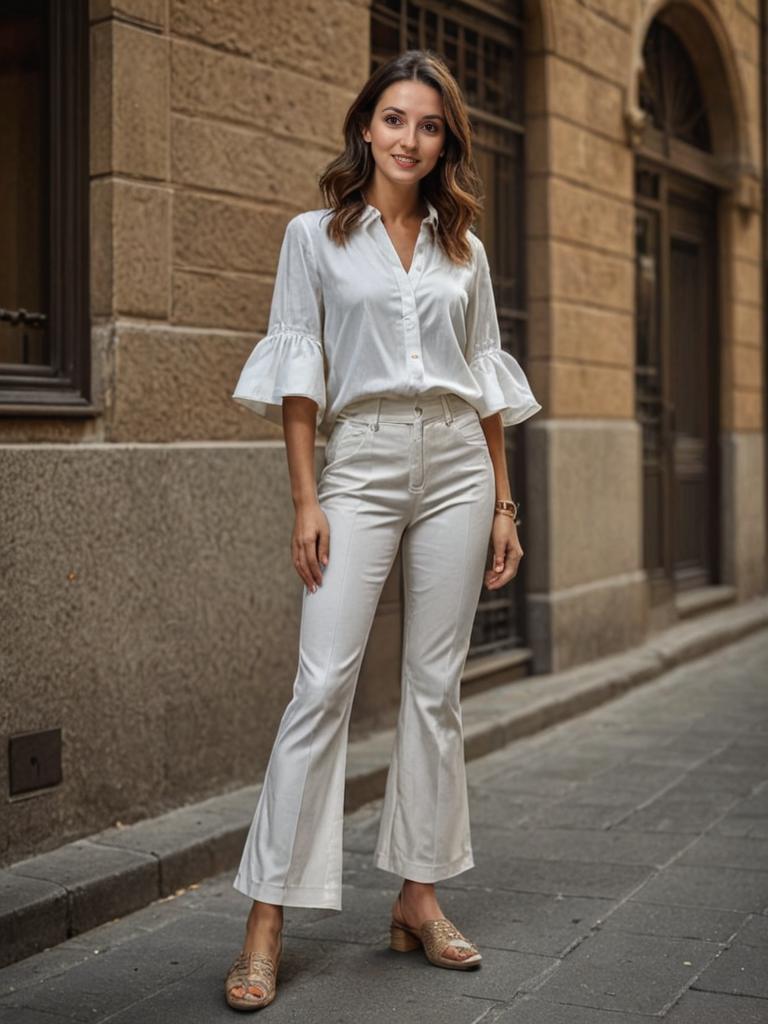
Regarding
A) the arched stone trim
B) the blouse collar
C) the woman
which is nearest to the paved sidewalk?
the woman

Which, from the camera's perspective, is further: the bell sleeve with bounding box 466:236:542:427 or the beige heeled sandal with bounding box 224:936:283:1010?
the bell sleeve with bounding box 466:236:542:427

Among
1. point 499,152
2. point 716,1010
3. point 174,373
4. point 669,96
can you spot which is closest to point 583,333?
point 499,152

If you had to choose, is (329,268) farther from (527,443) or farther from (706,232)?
(706,232)

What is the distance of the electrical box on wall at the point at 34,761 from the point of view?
4426mm

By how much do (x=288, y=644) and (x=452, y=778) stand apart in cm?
196

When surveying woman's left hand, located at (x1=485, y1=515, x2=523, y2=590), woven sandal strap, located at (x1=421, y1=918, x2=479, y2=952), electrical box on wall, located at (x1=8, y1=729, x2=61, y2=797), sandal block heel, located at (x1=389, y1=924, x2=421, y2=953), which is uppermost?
woman's left hand, located at (x1=485, y1=515, x2=523, y2=590)

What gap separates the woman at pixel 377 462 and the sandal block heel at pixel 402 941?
0.56ft

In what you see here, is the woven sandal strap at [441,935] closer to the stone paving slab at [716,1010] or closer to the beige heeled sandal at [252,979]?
the beige heeled sandal at [252,979]

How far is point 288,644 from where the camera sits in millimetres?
5629

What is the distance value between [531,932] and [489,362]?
1546 millimetres

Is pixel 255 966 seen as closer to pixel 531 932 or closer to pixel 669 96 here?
pixel 531 932

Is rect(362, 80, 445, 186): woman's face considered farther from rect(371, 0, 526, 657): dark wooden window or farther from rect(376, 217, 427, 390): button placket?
rect(371, 0, 526, 657): dark wooden window

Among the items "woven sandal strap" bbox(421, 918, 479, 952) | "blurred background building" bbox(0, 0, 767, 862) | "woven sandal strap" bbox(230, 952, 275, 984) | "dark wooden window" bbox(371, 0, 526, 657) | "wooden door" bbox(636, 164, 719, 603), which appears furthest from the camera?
"wooden door" bbox(636, 164, 719, 603)

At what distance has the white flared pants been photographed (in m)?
3.53
